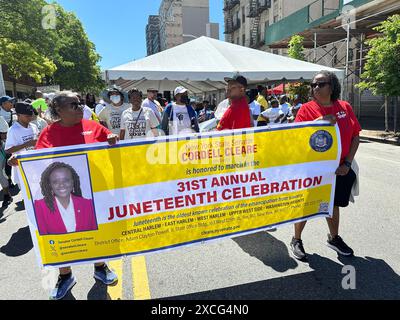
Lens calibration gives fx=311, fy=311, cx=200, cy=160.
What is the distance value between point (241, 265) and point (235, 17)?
4683 cm

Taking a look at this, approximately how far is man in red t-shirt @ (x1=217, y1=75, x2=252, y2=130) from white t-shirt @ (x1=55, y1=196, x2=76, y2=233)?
2234mm

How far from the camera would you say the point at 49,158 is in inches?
100

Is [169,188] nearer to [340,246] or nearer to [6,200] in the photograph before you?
[340,246]

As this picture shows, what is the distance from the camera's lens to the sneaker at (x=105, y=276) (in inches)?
119

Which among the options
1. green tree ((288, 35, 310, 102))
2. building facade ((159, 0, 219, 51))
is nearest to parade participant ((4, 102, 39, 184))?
green tree ((288, 35, 310, 102))

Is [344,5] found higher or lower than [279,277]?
higher

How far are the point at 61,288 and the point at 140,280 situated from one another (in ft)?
2.36

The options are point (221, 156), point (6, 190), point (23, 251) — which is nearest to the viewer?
point (221, 156)

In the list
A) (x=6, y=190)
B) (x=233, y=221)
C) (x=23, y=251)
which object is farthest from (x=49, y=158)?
(x=6, y=190)

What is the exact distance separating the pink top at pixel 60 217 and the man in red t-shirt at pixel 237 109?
2.14m

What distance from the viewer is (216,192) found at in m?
2.89

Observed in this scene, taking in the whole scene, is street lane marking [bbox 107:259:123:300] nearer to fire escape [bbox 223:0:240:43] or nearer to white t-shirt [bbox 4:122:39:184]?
white t-shirt [bbox 4:122:39:184]

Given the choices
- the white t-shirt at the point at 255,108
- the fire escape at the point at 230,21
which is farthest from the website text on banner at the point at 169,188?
the fire escape at the point at 230,21

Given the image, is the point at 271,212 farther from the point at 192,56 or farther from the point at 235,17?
the point at 235,17
